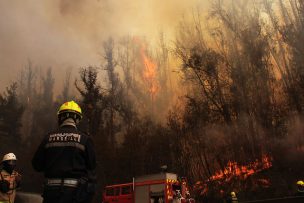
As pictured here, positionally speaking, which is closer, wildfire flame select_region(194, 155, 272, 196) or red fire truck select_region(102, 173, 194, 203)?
red fire truck select_region(102, 173, 194, 203)

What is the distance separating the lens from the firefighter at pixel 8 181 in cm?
518

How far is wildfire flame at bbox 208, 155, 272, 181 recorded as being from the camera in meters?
29.9

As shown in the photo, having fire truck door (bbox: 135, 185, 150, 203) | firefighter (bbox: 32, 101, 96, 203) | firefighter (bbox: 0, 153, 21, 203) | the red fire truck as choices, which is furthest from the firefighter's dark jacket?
fire truck door (bbox: 135, 185, 150, 203)

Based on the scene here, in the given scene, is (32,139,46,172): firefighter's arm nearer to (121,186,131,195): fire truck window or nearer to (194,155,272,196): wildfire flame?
(121,186,131,195): fire truck window

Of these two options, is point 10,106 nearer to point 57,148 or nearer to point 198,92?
point 198,92

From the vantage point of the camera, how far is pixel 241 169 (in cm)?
3150

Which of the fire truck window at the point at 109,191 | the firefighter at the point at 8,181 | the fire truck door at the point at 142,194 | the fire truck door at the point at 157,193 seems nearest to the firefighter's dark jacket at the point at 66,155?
the firefighter at the point at 8,181

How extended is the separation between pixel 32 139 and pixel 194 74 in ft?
88.8

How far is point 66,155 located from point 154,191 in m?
15.7

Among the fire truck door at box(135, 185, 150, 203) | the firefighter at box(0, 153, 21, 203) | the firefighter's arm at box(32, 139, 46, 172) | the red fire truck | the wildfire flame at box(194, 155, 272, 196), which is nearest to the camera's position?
the firefighter's arm at box(32, 139, 46, 172)

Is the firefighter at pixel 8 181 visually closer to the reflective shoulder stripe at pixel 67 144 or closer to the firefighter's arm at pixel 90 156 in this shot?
the reflective shoulder stripe at pixel 67 144

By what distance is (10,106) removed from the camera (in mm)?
50594

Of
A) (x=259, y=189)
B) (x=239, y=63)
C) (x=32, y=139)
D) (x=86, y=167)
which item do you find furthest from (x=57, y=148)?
(x=32, y=139)

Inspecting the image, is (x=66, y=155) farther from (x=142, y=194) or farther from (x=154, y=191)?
(x=142, y=194)
